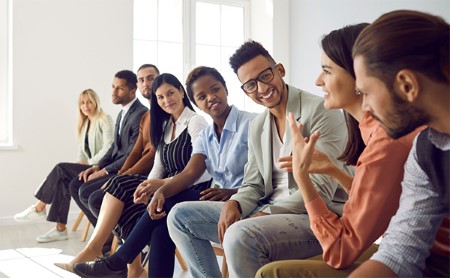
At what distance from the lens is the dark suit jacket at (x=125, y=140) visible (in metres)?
3.37

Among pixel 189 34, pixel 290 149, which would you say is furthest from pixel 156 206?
pixel 189 34

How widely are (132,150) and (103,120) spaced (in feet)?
4.08

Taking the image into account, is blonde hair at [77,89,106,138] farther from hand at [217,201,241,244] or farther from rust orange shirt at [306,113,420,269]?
rust orange shirt at [306,113,420,269]

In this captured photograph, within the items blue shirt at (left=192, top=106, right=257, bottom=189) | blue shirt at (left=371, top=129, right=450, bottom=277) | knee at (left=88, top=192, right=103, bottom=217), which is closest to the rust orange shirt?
blue shirt at (left=371, top=129, right=450, bottom=277)

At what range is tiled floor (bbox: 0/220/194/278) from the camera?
2918 mm

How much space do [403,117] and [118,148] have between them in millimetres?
2872

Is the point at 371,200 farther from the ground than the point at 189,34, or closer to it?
closer to it

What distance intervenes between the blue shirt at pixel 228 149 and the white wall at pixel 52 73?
2.76 metres

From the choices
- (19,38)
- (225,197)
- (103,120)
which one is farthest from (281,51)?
(225,197)

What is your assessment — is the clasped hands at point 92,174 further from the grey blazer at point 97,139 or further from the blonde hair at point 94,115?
the blonde hair at point 94,115

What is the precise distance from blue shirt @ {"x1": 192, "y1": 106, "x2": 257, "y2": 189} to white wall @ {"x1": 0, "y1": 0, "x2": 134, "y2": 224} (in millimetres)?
2758

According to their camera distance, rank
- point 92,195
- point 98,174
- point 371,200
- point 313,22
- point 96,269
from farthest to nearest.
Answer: point 313,22 < point 98,174 < point 92,195 < point 96,269 < point 371,200

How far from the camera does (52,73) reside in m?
4.73

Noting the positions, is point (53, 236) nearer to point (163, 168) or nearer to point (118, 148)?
point (118, 148)
